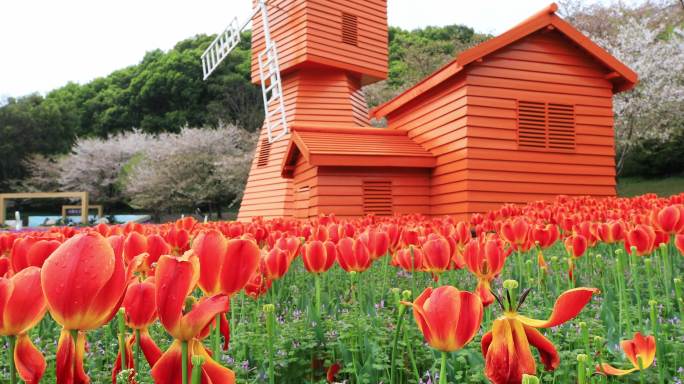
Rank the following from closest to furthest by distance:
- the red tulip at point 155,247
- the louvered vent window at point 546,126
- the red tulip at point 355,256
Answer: the red tulip at point 155,247 → the red tulip at point 355,256 → the louvered vent window at point 546,126

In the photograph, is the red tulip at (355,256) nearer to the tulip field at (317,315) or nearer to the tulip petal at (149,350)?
the tulip field at (317,315)

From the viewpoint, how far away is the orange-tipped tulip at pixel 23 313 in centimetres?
92

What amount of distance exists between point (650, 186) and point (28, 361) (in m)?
31.8

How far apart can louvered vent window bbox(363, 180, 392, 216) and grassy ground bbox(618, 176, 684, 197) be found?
19.0 metres

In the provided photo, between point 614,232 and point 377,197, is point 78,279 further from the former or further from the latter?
point 377,197

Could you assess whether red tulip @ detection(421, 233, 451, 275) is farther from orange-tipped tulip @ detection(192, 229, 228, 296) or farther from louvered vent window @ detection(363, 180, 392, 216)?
louvered vent window @ detection(363, 180, 392, 216)

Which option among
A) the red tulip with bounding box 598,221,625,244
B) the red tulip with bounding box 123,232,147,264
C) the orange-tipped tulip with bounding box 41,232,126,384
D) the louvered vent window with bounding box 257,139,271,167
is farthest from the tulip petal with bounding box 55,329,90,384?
the louvered vent window with bounding box 257,139,271,167

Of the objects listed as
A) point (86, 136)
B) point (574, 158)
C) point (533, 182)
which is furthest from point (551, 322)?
point (86, 136)

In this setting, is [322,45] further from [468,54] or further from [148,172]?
[148,172]

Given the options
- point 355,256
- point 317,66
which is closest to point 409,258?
point 355,256

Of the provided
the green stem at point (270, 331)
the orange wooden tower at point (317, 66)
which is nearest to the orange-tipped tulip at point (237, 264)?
the green stem at point (270, 331)

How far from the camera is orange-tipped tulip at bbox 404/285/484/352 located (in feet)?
3.43

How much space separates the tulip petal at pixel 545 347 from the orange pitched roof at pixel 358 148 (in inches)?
405

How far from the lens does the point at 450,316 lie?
1.05 metres
